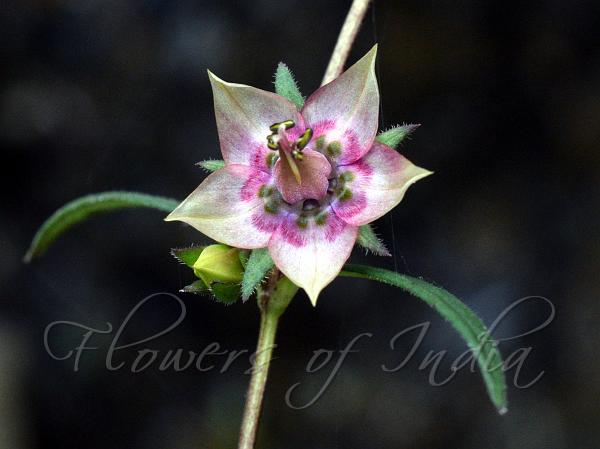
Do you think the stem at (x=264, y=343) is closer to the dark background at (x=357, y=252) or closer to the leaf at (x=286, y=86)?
the leaf at (x=286, y=86)

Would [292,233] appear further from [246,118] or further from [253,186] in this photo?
[246,118]

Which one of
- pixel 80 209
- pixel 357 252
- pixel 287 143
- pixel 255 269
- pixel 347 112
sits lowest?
pixel 255 269

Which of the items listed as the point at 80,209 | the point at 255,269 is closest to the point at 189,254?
the point at 255,269

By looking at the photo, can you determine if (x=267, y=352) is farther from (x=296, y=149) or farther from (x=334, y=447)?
(x=334, y=447)

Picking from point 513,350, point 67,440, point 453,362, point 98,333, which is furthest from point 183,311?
→ point 513,350

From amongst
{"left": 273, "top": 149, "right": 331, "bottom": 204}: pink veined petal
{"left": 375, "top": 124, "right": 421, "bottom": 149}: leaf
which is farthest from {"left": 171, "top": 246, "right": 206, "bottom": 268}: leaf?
{"left": 375, "top": 124, "right": 421, "bottom": 149}: leaf

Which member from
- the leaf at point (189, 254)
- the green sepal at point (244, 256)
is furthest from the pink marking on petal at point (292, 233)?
the leaf at point (189, 254)
